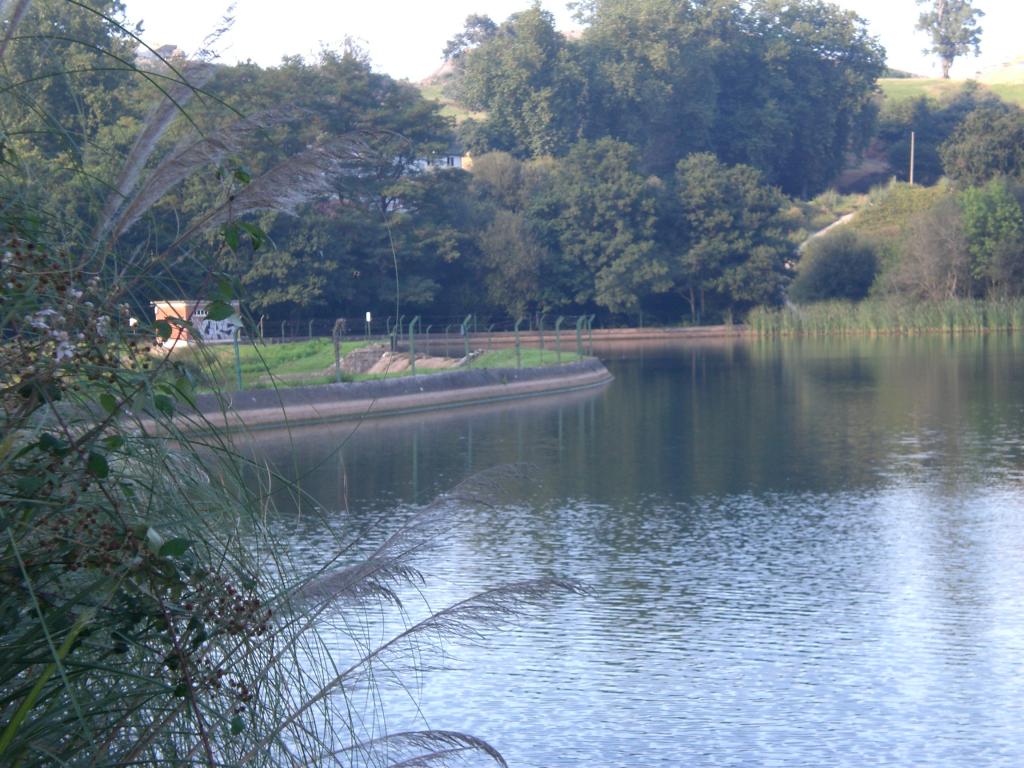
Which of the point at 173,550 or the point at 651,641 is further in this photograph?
the point at 651,641

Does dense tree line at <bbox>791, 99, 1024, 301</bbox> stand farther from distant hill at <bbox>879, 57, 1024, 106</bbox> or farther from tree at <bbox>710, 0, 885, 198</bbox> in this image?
distant hill at <bbox>879, 57, 1024, 106</bbox>

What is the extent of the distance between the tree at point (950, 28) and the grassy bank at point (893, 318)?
300ft

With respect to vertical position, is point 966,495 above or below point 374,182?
below

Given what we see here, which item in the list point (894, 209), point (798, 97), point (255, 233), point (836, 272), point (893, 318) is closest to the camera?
point (255, 233)

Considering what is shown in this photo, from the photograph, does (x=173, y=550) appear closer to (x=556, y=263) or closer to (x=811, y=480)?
(x=811, y=480)

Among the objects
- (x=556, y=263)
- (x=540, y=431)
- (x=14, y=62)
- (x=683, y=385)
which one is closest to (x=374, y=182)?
(x=556, y=263)

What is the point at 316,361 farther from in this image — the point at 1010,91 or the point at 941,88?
the point at 1010,91

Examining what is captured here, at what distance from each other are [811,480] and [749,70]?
287 ft

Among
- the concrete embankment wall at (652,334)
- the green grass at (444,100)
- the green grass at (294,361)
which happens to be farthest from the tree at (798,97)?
the green grass at (294,361)

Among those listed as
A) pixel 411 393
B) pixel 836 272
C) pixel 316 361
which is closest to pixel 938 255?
pixel 836 272

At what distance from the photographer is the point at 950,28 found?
143625 mm

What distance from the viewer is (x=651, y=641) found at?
8.43 meters

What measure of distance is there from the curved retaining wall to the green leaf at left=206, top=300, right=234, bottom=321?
1433 centimetres

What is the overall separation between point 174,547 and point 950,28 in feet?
504
